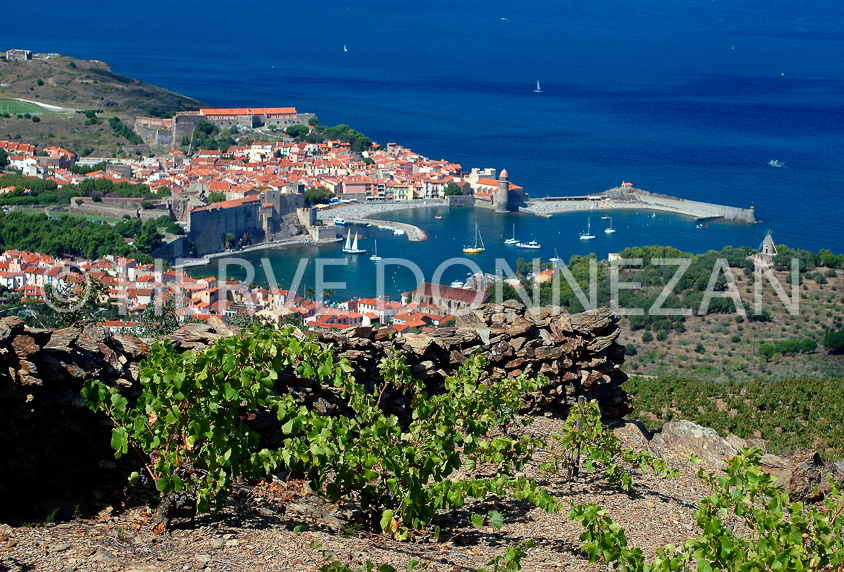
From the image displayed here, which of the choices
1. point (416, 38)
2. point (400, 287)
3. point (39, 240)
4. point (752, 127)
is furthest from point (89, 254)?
point (416, 38)

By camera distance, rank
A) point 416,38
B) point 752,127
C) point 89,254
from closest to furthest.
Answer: point 89,254
point 752,127
point 416,38

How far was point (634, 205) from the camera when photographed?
42781mm

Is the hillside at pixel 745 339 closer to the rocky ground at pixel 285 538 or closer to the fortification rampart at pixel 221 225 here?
the rocky ground at pixel 285 538

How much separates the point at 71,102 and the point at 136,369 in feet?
183

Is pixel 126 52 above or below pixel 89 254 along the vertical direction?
above

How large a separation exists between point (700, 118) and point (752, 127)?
164 inches

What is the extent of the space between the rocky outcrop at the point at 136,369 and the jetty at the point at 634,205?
35547 millimetres

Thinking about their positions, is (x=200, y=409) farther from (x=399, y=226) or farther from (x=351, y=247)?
(x=399, y=226)

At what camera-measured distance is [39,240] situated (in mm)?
32781

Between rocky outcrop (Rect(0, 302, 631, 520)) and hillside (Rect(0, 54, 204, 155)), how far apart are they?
148ft

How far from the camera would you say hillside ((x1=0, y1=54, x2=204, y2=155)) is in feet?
162

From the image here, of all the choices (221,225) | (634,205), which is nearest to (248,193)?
(221,225)

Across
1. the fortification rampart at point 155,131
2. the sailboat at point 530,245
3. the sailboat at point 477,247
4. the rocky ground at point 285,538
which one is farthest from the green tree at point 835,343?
the fortification rampart at point 155,131

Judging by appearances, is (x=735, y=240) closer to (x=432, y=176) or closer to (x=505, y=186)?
(x=505, y=186)
